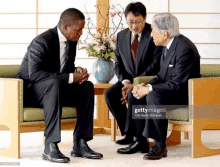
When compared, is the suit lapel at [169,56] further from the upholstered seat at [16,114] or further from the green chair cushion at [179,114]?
the upholstered seat at [16,114]

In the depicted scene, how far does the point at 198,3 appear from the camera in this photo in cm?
467

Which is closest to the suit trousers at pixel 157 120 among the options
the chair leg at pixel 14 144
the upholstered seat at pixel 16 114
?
the upholstered seat at pixel 16 114

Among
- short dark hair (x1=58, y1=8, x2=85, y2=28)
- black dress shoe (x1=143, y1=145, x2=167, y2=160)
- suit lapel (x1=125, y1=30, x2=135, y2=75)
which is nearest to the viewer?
black dress shoe (x1=143, y1=145, x2=167, y2=160)

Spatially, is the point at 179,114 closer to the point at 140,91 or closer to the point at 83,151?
the point at 140,91

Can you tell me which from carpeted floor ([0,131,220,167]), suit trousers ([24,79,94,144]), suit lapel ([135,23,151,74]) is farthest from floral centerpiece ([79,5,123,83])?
suit trousers ([24,79,94,144])

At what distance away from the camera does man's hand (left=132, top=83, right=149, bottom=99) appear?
2.98 metres

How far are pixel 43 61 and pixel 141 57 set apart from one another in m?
0.92

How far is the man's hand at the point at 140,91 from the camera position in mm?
2977

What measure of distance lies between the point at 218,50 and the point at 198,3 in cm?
59

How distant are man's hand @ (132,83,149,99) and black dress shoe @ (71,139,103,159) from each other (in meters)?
0.52

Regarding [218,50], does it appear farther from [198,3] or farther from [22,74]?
[22,74]

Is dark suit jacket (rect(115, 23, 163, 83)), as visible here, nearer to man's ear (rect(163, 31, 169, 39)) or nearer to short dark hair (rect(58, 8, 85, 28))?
man's ear (rect(163, 31, 169, 39))

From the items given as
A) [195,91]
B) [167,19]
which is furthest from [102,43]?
[195,91]

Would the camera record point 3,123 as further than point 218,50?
No
